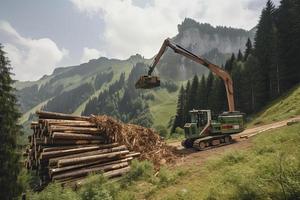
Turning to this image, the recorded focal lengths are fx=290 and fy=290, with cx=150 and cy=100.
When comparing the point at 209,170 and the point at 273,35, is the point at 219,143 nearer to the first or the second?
the point at 209,170

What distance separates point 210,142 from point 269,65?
122ft

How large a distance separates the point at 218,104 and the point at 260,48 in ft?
45.9

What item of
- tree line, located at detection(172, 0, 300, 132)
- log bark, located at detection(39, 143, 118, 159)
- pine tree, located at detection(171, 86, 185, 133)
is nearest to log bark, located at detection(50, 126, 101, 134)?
log bark, located at detection(39, 143, 118, 159)

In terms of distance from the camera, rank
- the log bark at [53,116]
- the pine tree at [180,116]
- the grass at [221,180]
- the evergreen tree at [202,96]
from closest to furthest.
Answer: the grass at [221,180], the log bark at [53,116], the evergreen tree at [202,96], the pine tree at [180,116]

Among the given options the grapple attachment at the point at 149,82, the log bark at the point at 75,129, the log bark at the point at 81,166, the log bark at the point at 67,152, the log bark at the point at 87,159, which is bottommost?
the log bark at the point at 81,166

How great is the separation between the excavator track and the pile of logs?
5037mm

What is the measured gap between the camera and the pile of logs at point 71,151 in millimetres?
16453

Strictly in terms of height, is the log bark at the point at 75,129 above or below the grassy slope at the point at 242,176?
above

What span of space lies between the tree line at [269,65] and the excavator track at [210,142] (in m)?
32.4

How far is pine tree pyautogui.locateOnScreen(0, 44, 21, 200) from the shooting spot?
2272 centimetres

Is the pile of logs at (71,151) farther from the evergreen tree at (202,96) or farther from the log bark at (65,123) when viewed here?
the evergreen tree at (202,96)

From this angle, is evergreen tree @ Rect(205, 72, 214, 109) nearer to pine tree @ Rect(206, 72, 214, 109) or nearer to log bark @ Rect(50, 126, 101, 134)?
pine tree @ Rect(206, 72, 214, 109)

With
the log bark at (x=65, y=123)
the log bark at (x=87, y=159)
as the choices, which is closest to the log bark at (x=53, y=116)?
the log bark at (x=65, y=123)

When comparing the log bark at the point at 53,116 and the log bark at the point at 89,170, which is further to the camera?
the log bark at the point at 53,116
